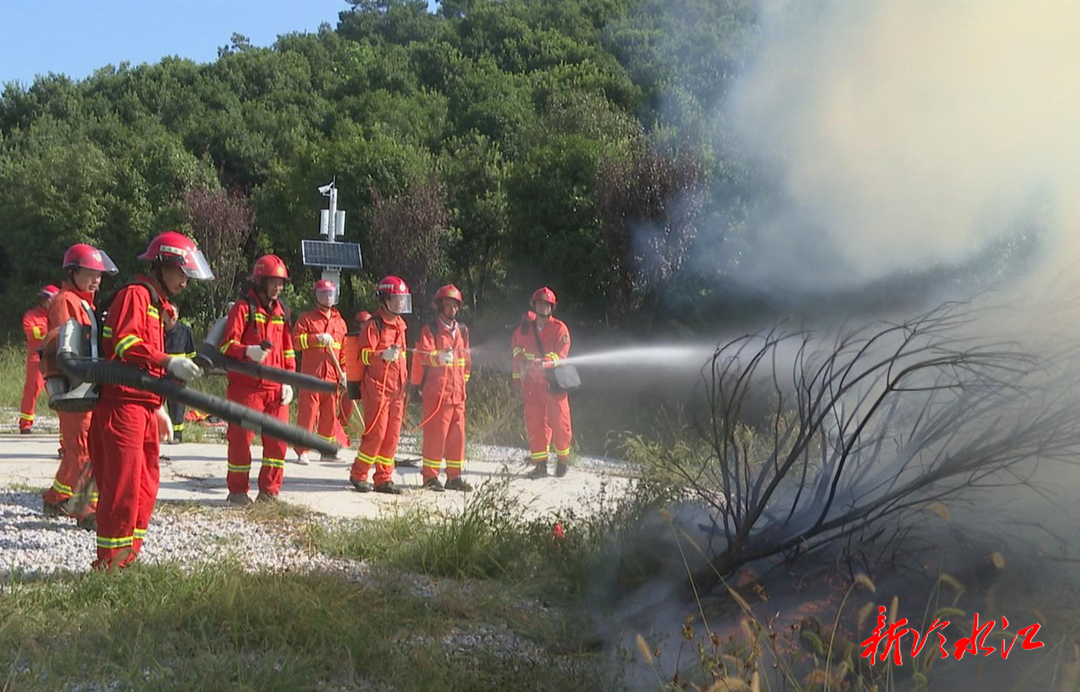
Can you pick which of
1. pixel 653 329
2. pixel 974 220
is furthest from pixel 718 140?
pixel 974 220

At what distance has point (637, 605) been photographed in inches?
189

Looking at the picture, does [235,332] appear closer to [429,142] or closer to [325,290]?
[325,290]

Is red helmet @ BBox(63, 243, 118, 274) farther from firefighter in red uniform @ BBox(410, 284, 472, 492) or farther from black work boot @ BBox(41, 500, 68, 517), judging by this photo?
firefighter in red uniform @ BBox(410, 284, 472, 492)

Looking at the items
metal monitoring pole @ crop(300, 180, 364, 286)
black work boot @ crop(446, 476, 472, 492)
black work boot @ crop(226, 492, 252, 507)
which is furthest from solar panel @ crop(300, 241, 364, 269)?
black work boot @ crop(226, 492, 252, 507)

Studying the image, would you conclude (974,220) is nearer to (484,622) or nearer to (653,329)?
Answer: (484,622)

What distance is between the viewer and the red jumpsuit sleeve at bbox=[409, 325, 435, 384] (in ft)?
30.6

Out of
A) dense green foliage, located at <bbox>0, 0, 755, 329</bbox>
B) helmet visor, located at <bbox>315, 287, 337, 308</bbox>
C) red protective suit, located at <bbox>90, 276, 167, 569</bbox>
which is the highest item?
dense green foliage, located at <bbox>0, 0, 755, 329</bbox>

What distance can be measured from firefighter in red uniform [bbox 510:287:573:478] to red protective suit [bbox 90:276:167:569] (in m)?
5.18

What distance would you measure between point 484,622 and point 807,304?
521 centimetres

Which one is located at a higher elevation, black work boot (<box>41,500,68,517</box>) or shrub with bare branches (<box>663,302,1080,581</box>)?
shrub with bare branches (<box>663,302,1080,581</box>)

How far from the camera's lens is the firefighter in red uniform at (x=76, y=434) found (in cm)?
661

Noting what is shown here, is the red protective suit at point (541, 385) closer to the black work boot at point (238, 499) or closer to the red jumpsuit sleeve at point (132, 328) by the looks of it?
the black work boot at point (238, 499)

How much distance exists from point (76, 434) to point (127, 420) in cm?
161

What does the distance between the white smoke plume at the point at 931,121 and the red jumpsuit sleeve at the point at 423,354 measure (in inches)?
141
